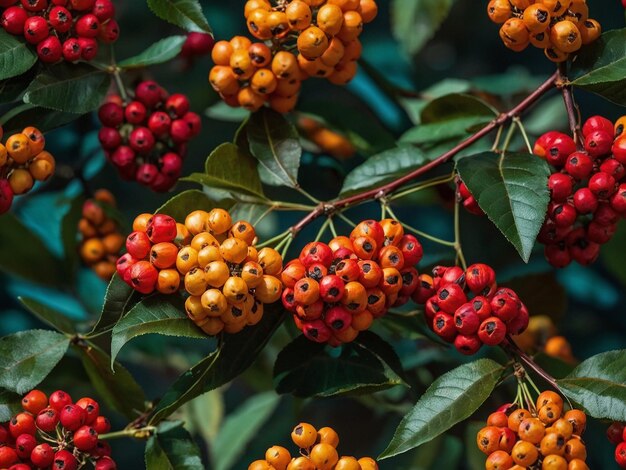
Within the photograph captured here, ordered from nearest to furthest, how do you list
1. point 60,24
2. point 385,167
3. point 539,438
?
point 539,438
point 60,24
point 385,167

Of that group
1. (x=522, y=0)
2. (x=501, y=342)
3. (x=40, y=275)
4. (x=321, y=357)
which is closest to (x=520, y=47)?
(x=522, y=0)

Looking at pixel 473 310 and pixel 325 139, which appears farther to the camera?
pixel 325 139

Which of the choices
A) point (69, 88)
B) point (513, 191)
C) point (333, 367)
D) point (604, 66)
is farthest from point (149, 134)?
point (604, 66)

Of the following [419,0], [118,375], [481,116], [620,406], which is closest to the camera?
[620,406]

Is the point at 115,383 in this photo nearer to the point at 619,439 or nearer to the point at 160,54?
the point at 160,54

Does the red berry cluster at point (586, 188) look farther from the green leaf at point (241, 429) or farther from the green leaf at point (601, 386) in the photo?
the green leaf at point (241, 429)

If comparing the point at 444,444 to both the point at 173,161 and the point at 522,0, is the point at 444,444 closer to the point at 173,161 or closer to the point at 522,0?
the point at 173,161
